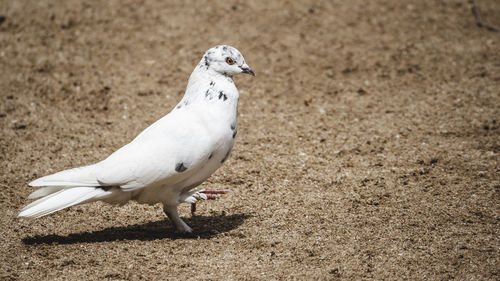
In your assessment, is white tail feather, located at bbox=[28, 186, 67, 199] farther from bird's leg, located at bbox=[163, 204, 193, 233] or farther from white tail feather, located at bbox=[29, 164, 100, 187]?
bird's leg, located at bbox=[163, 204, 193, 233]

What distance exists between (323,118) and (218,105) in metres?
2.18

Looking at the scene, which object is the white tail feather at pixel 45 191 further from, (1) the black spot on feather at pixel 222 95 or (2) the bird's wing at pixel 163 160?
(1) the black spot on feather at pixel 222 95

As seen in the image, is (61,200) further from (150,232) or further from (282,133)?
(282,133)

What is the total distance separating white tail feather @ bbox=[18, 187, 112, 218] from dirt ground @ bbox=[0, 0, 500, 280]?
33cm

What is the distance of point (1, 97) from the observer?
19.2 feet

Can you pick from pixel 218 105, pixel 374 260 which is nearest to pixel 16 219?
pixel 218 105

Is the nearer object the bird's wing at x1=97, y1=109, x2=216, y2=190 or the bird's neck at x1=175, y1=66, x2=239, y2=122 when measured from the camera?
the bird's wing at x1=97, y1=109, x2=216, y2=190

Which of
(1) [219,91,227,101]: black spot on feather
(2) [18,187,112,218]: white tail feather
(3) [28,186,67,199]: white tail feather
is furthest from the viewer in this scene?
(1) [219,91,227,101]: black spot on feather

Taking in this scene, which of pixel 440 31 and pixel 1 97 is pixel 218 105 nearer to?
pixel 1 97

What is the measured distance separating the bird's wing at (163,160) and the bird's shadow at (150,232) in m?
0.51

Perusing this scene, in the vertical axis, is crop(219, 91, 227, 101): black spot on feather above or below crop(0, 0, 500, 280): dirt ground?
above

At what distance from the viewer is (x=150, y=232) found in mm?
3865

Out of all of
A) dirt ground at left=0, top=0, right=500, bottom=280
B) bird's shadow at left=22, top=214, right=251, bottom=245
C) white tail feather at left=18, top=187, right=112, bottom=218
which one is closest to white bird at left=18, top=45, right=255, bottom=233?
white tail feather at left=18, top=187, right=112, bottom=218

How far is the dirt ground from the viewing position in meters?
3.47
